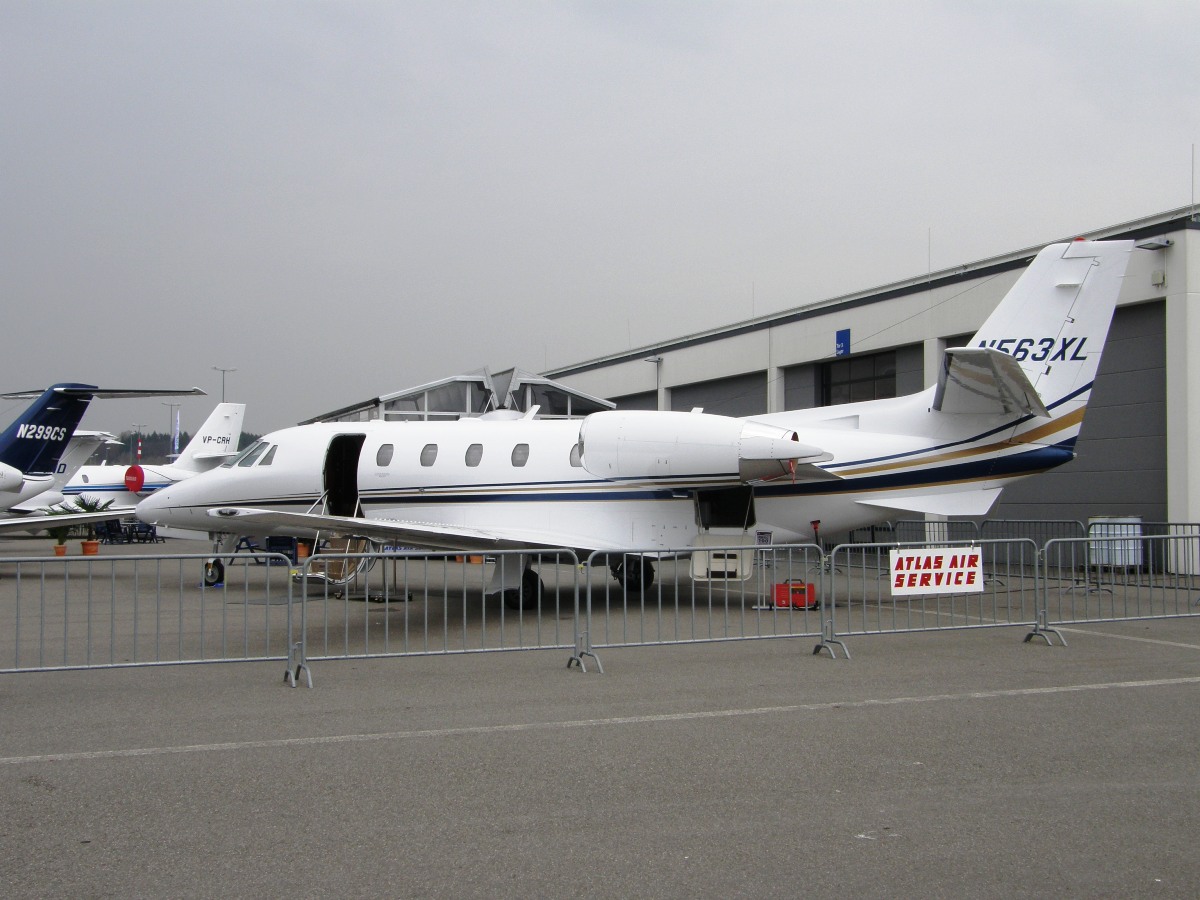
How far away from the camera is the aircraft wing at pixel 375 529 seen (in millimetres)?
11031

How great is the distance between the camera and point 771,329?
27891mm

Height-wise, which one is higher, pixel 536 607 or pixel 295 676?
pixel 295 676

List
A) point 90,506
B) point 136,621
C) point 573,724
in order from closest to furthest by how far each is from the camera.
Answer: point 573,724
point 136,621
point 90,506

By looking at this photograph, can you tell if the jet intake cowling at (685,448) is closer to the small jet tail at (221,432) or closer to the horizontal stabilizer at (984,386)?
the horizontal stabilizer at (984,386)

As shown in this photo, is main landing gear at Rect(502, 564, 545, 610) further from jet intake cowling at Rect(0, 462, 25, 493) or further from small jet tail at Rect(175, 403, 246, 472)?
small jet tail at Rect(175, 403, 246, 472)

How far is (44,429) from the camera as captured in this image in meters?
24.9

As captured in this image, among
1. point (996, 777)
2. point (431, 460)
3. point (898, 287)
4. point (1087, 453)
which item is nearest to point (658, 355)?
point (898, 287)

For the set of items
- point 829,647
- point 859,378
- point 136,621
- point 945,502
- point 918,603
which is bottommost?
point 918,603

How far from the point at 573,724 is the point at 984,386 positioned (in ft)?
26.9

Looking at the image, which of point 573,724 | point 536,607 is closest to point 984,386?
point 536,607

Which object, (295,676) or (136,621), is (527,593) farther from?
(136,621)

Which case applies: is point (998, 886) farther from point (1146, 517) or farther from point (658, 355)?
point (658, 355)

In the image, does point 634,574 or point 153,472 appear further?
point 153,472

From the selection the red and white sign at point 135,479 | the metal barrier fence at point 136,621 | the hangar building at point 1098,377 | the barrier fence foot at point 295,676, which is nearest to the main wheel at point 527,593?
the metal barrier fence at point 136,621
